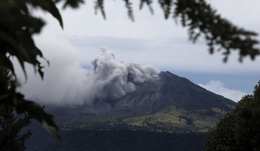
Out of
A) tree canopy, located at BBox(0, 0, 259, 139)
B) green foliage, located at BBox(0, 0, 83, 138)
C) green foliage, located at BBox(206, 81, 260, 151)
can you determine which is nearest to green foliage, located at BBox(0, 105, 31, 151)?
green foliage, located at BBox(206, 81, 260, 151)

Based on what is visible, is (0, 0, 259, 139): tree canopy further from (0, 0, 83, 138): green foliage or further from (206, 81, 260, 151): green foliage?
(206, 81, 260, 151): green foliage

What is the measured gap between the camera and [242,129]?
1415 inches

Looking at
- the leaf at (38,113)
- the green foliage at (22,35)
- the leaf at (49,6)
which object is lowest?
the leaf at (38,113)

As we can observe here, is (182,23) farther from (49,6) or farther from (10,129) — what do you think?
(10,129)

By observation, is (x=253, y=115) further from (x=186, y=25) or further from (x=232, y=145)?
(x=186, y=25)

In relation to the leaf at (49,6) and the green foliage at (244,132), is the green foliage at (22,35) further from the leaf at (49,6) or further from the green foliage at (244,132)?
the green foliage at (244,132)

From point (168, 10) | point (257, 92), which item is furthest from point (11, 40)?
point (257, 92)

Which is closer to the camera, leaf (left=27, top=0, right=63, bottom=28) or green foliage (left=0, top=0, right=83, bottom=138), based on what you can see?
green foliage (left=0, top=0, right=83, bottom=138)

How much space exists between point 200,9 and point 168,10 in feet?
1.71

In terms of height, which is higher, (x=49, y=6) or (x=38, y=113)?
(x=49, y=6)

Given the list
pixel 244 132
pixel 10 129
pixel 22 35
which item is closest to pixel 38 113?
pixel 22 35

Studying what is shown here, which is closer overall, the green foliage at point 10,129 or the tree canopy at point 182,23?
the tree canopy at point 182,23

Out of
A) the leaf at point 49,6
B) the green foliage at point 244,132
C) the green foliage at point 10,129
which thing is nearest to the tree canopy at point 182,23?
the leaf at point 49,6

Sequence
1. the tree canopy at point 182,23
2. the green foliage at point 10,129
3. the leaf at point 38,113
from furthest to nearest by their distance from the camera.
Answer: the green foliage at point 10,129, the leaf at point 38,113, the tree canopy at point 182,23
